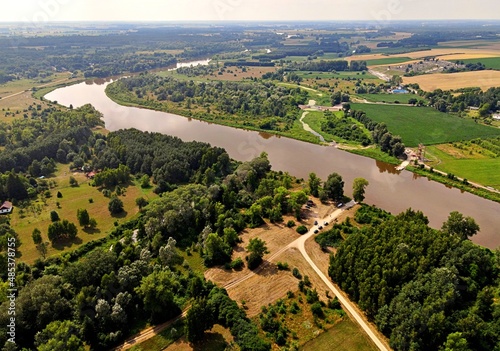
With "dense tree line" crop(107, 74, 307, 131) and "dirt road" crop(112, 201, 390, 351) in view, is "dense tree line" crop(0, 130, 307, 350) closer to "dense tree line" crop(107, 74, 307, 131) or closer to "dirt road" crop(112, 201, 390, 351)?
"dirt road" crop(112, 201, 390, 351)

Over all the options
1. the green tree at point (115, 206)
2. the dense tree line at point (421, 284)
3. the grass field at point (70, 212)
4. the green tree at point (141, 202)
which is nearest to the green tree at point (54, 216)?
the grass field at point (70, 212)

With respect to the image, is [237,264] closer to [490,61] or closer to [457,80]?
[457,80]

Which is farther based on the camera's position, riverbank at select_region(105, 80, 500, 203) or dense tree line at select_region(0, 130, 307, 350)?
riverbank at select_region(105, 80, 500, 203)

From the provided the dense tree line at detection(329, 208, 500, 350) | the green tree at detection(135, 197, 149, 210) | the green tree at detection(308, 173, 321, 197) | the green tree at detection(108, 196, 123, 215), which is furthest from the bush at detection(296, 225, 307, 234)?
the green tree at detection(108, 196, 123, 215)

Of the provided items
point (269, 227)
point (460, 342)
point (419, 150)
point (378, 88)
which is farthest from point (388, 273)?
point (378, 88)

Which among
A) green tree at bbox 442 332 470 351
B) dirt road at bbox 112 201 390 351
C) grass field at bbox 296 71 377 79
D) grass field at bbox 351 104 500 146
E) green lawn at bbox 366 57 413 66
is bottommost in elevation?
dirt road at bbox 112 201 390 351

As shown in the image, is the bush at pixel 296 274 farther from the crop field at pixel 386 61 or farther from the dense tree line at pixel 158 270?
the crop field at pixel 386 61

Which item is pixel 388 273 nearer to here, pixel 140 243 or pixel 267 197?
pixel 267 197
